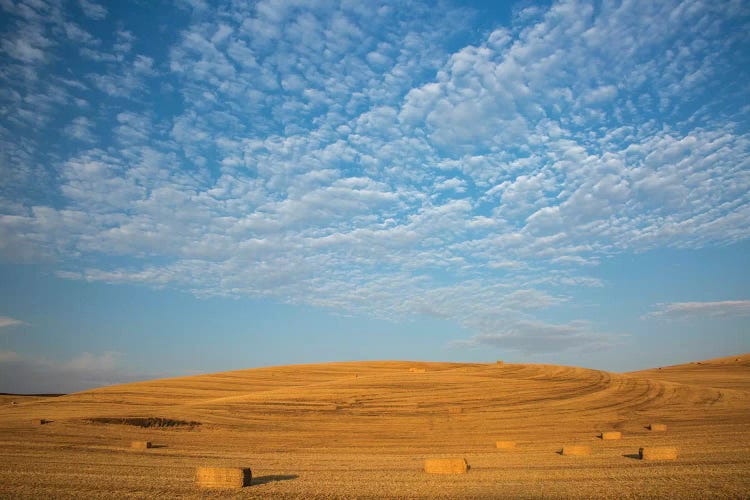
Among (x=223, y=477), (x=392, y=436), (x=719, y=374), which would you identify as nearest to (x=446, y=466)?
(x=223, y=477)

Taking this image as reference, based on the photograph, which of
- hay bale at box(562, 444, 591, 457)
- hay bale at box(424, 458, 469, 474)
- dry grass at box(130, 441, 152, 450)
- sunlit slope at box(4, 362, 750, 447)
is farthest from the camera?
sunlit slope at box(4, 362, 750, 447)

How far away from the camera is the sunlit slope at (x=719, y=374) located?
→ 54.5 meters

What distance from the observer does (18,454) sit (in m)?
23.7

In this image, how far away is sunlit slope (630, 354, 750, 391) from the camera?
54469mm

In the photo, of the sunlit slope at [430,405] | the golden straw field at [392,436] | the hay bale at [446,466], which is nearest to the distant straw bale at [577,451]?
the golden straw field at [392,436]

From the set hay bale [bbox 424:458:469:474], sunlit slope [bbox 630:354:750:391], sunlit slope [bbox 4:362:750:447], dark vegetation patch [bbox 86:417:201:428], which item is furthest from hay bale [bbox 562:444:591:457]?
sunlit slope [bbox 630:354:750:391]

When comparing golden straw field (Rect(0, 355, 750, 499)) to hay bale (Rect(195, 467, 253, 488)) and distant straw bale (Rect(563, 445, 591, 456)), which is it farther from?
hay bale (Rect(195, 467, 253, 488))

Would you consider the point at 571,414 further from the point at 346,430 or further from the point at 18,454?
the point at 18,454

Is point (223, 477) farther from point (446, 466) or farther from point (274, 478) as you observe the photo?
point (446, 466)

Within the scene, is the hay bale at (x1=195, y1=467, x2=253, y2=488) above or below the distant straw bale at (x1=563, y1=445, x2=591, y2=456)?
above

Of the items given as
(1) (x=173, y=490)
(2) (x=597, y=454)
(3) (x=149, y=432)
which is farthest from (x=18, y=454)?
(2) (x=597, y=454)

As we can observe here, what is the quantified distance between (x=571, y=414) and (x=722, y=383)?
28.0 meters

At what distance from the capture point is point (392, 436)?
33.7 m

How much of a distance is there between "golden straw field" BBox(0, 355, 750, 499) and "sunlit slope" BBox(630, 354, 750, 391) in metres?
0.36
